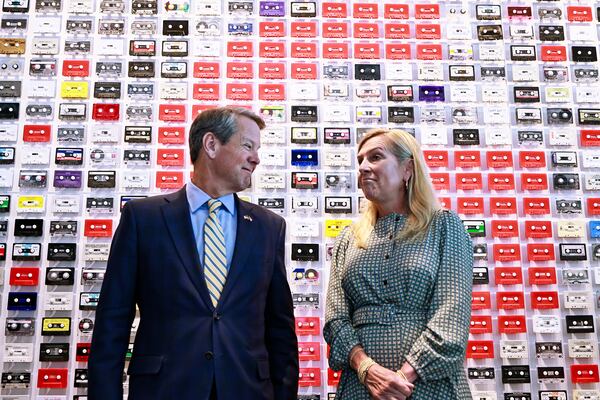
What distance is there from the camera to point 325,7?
518 cm

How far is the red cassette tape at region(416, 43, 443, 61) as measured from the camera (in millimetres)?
5148

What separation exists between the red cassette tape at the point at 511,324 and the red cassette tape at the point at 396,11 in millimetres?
2519

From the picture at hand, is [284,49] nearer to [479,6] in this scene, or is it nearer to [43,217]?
[479,6]

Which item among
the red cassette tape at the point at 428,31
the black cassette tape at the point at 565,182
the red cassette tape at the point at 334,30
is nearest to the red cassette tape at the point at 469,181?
the black cassette tape at the point at 565,182

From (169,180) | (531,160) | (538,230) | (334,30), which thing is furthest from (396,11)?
(169,180)

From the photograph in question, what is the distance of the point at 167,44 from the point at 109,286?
2.87m

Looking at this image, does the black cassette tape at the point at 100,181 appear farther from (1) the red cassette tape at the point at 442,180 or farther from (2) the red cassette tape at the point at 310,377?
(1) the red cassette tape at the point at 442,180

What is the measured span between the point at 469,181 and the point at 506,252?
0.61 metres

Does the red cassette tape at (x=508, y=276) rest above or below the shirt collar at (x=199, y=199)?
below

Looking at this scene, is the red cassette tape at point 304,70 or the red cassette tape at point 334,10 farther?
the red cassette tape at point 334,10

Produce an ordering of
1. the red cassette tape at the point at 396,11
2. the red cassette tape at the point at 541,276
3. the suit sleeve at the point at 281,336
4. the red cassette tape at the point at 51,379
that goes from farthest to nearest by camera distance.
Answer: the red cassette tape at the point at 396,11
the red cassette tape at the point at 541,276
the red cassette tape at the point at 51,379
the suit sleeve at the point at 281,336

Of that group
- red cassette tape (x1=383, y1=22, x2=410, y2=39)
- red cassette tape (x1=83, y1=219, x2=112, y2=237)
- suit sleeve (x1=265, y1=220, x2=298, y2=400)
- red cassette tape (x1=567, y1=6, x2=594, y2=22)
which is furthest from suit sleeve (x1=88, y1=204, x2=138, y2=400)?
red cassette tape (x1=567, y1=6, x2=594, y2=22)

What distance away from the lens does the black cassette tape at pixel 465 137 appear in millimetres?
4992

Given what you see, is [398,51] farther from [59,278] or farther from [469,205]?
[59,278]
